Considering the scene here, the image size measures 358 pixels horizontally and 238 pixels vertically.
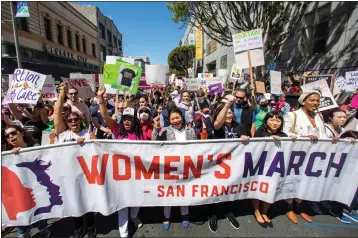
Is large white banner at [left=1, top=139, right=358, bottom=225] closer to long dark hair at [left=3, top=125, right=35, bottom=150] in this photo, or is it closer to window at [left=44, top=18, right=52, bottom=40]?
long dark hair at [left=3, top=125, right=35, bottom=150]

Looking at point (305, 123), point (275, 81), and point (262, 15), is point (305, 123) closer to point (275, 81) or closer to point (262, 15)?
point (275, 81)

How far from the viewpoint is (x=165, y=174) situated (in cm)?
271

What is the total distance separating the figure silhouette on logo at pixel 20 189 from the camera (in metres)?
2.40

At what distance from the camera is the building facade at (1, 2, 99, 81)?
13797 millimetres

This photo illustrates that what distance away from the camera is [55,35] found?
69.4 ft

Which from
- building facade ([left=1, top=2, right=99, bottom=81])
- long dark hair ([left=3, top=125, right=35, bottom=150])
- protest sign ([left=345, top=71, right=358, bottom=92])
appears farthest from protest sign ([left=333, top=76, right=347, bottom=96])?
building facade ([left=1, top=2, right=99, bottom=81])

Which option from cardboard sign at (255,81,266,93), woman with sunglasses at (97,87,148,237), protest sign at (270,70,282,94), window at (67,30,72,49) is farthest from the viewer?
window at (67,30,72,49)

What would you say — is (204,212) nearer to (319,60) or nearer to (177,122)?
(177,122)

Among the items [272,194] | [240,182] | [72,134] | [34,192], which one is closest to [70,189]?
[34,192]

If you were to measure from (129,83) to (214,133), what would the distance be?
205 cm

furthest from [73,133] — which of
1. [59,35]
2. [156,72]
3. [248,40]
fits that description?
[59,35]

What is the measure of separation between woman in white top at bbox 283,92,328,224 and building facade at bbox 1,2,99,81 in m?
13.5

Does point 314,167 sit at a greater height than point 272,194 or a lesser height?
greater

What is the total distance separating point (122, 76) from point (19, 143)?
2156mm
